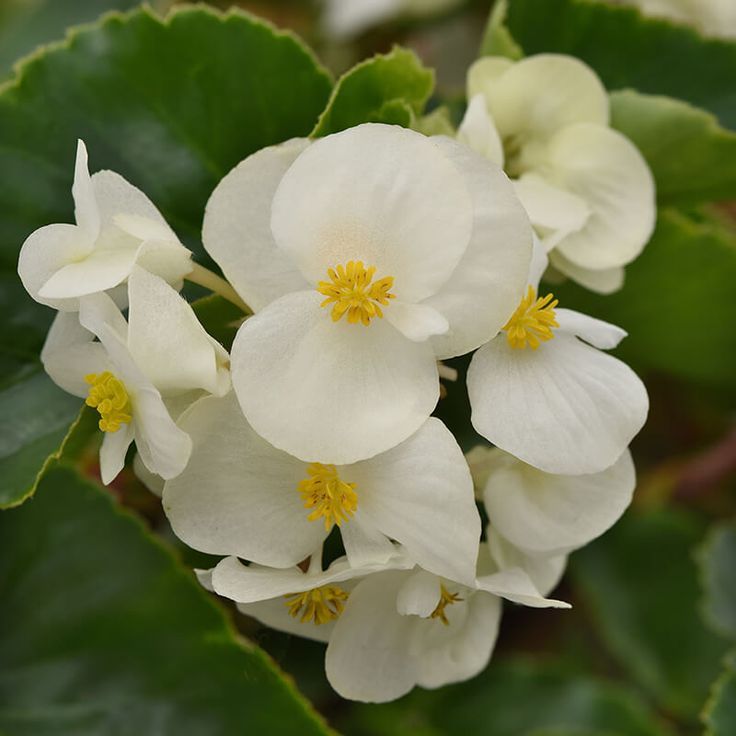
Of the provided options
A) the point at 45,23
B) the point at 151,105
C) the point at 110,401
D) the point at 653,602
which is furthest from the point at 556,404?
the point at 45,23

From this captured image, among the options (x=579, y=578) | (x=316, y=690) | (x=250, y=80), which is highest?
(x=250, y=80)

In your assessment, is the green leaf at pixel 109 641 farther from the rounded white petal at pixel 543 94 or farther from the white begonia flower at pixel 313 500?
the rounded white petal at pixel 543 94

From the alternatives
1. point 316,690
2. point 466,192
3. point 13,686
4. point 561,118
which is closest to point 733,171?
point 561,118

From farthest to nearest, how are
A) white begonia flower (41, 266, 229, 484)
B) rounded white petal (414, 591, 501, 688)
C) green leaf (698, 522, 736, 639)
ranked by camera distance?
green leaf (698, 522, 736, 639)
rounded white petal (414, 591, 501, 688)
white begonia flower (41, 266, 229, 484)

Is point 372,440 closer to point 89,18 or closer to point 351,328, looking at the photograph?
point 351,328

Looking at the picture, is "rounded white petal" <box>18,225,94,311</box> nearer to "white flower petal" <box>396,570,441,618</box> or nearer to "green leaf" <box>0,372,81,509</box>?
"green leaf" <box>0,372,81,509</box>

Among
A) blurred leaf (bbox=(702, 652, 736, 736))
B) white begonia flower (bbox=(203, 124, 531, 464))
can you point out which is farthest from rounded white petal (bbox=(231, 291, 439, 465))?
blurred leaf (bbox=(702, 652, 736, 736))

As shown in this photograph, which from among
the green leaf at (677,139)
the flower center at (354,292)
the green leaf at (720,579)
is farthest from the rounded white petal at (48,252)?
the green leaf at (720,579)
